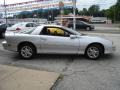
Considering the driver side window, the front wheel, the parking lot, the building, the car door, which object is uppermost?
the building

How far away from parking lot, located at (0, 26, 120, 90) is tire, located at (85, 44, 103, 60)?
0.22 meters

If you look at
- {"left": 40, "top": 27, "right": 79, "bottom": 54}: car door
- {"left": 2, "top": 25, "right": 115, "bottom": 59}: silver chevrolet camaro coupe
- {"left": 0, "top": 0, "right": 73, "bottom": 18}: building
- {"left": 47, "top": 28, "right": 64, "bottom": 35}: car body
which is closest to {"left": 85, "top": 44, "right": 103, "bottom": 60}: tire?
{"left": 2, "top": 25, "right": 115, "bottom": 59}: silver chevrolet camaro coupe

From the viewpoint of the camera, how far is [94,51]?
946cm

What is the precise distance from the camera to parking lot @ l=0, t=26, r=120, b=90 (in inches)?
241

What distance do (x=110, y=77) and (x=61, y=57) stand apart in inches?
131

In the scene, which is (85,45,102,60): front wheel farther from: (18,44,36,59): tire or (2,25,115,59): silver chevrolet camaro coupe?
(18,44,36,59): tire

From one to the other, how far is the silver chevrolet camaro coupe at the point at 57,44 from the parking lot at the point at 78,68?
1.05 ft

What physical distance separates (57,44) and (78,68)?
5.63 ft

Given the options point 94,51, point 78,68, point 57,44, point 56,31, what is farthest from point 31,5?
point 78,68

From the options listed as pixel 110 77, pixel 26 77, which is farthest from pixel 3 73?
pixel 110 77

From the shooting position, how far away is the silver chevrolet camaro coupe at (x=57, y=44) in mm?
9367

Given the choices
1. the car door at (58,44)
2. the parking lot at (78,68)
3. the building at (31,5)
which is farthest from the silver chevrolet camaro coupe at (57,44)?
the building at (31,5)

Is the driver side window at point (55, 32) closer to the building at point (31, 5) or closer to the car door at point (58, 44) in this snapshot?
the car door at point (58, 44)

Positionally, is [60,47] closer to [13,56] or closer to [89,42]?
[89,42]
